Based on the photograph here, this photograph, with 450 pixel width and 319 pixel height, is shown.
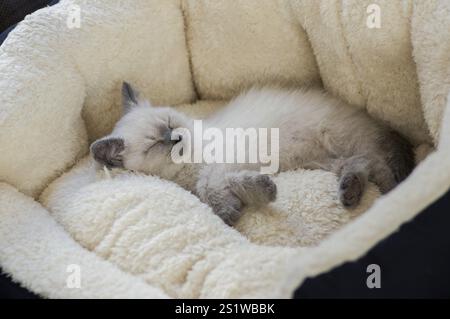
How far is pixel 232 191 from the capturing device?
1.46 m

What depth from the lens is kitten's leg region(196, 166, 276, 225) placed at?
4.56 ft

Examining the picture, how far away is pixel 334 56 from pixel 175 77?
59 centimetres

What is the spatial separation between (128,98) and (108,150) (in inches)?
9.1

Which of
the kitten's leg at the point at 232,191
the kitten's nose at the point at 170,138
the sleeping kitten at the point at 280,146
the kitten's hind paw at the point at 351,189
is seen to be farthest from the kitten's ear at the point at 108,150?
the kitten's hind paw at the point at 351,189

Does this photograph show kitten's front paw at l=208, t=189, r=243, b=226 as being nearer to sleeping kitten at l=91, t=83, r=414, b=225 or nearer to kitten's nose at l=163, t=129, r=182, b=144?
sleeping kitten at l=91, t=83, r=414, b=225

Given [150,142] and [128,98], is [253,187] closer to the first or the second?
[150,142]

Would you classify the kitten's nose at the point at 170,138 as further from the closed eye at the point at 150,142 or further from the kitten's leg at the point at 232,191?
the kitten's leg at the point at 232,191

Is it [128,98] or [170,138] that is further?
[128,98]

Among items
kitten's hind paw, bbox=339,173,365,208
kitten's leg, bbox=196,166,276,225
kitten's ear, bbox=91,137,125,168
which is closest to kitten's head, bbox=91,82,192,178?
kitten's ear, bbox=91,137,125,168

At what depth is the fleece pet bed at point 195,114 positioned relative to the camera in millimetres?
1133

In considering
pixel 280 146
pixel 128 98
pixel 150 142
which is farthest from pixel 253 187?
pixel 128 98

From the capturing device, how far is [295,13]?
1.68 metres
